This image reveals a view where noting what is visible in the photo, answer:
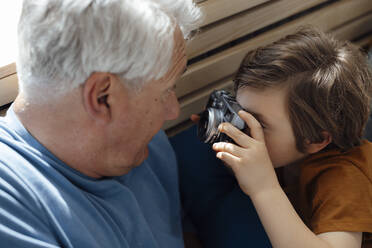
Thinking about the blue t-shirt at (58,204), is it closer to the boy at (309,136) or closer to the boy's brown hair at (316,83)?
Result: the boy at (309,136)

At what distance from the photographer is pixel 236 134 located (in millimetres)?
925

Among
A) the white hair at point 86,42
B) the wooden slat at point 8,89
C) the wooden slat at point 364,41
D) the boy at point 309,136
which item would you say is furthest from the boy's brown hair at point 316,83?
the wooden slat at point 364,41

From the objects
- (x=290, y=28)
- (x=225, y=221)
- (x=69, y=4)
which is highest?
(x=69, y=4)

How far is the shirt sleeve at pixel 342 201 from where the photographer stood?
0.93 metres

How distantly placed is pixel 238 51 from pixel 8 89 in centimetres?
76

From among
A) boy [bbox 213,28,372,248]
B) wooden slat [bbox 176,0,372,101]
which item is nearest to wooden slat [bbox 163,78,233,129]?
wooden slat [bbox 176,0,372,101]

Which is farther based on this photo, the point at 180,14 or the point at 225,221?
the point at 225,221

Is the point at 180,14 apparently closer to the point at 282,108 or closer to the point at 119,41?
the point at 119,41

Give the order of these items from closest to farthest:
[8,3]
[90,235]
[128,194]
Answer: [90,235] < [128,194] < [8,3]

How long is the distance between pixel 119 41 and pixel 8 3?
56 cm

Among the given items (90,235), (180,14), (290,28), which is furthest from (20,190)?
(290,28)

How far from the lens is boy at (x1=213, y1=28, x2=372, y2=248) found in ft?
3.03

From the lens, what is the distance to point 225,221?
43.1 inches

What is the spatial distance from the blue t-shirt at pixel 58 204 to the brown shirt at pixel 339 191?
424mm
